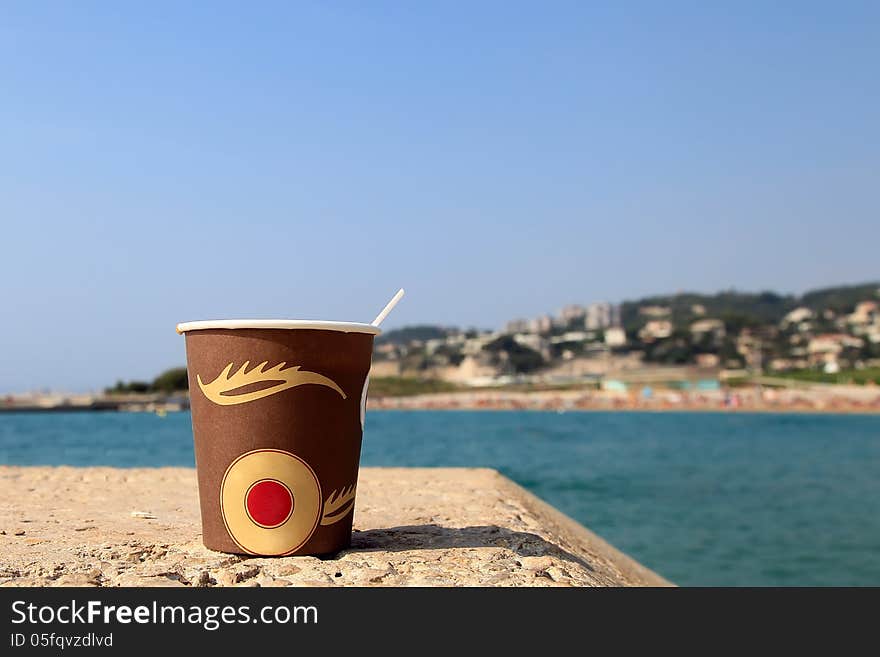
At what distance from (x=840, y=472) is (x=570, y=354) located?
102m

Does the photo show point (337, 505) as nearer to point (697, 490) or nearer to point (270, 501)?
point (270, 501)

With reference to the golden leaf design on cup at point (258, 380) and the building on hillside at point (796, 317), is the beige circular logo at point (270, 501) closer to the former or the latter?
the golden leaf design on cup at point (258, 380)

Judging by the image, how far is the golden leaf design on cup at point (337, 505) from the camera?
4156 mm

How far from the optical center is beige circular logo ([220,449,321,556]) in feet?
13.2

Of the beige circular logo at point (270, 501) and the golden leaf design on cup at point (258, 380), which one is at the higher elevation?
the golden leaf design on cup at point (258, 380)

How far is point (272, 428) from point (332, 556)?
2.40ft

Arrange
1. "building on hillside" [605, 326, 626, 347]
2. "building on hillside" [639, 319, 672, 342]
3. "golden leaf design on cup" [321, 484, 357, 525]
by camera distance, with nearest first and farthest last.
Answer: "golden leaf design on cup" [321, 484, 357, 525] < "building on hillside" [639, 319, 672, 342] < "building on hillside" [605, 326, 626, 347]

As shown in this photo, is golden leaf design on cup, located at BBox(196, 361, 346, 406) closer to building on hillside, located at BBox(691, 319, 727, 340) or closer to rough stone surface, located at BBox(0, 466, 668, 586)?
rough stone surface, located at BBox(0, 466, 668, 586)

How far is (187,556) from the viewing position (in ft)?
13.5

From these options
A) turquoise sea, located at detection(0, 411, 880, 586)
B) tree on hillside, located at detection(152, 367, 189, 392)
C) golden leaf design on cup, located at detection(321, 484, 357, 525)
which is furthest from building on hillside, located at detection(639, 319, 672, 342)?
golden leaf design on cup, located at detection(321, 484, 357, 525)

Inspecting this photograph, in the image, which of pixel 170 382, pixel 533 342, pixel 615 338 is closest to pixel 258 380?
pixel 170 382

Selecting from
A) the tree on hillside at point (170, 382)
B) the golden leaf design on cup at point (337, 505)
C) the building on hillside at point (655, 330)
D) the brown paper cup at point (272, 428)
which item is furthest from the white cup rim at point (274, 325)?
the building on hillside at point (655, 330)

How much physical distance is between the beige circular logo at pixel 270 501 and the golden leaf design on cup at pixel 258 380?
275mm
